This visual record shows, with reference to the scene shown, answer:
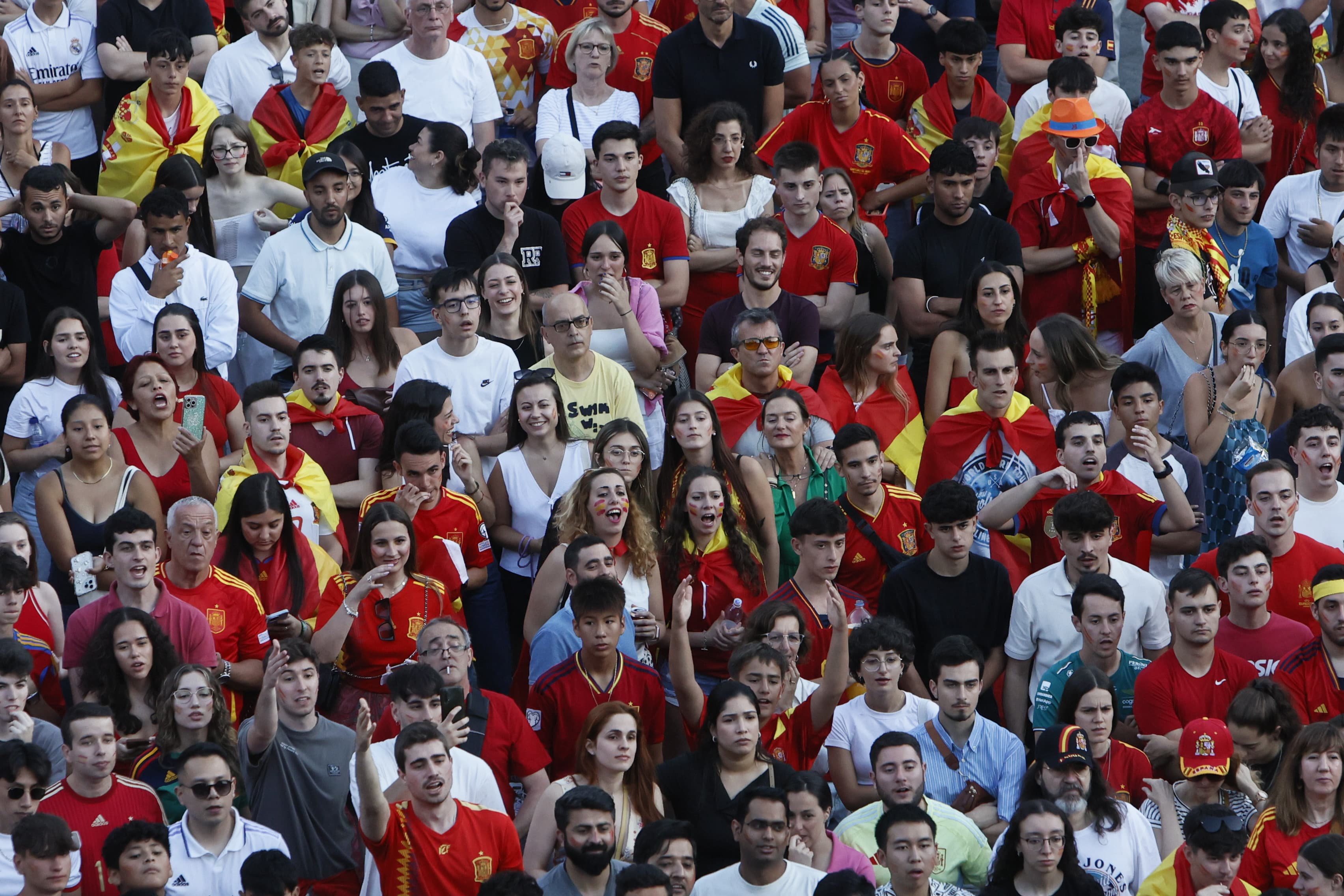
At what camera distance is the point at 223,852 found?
757 cm

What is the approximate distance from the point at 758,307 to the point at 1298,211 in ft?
10.9

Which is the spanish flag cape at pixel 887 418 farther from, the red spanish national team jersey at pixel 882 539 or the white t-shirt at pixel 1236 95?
the white t-shirt at pixel 1236 95

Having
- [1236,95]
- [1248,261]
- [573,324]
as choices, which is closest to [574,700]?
[573,324]

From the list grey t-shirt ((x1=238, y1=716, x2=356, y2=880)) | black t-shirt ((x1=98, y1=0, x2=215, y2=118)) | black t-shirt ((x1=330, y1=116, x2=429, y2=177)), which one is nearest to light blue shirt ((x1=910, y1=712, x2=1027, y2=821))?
grey t-shirt ((x1=238, y1=716, x2=356, y2=880))

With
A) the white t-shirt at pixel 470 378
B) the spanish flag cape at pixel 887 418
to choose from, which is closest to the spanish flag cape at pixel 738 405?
the spanish flag cape at pixel 887 418

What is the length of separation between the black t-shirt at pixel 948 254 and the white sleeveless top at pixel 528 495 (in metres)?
2.24

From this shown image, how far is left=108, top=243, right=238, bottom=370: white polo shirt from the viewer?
1019 cm

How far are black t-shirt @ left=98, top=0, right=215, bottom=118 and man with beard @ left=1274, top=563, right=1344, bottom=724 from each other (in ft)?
23.6

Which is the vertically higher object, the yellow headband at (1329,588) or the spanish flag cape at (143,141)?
the yellow headband at (1329,588)

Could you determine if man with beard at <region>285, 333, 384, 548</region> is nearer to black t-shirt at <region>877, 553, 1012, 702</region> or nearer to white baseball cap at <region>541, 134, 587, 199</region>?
white baseball cap at <region>541, 134, 587, 199</region>

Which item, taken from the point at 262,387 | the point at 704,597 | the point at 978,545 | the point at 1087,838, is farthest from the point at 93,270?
the point at 1087,838

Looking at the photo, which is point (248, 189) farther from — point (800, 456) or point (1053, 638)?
point (1053, 638)

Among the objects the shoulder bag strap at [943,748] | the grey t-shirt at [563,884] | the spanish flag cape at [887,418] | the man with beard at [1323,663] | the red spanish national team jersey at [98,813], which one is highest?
the man with beard at [1323,663]

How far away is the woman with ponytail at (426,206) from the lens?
36.6 feet
